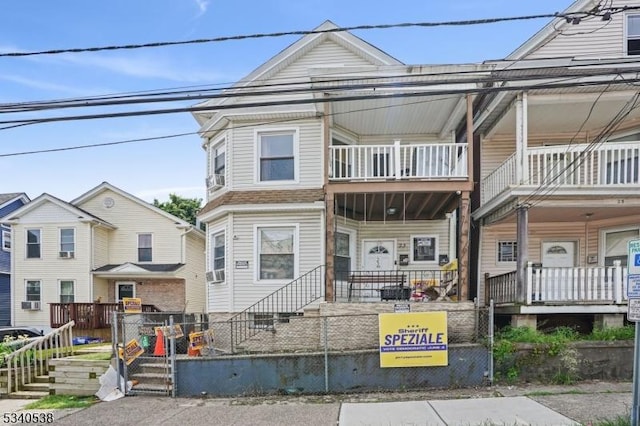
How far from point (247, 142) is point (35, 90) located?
489 centimetres

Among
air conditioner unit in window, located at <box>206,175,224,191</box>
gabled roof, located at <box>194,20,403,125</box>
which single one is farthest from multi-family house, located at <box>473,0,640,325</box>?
air conditioner unit in window, located at <box>206,175,224,191</box>

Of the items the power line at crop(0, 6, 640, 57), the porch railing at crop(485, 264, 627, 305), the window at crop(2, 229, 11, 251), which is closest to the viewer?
the power line at crop(0, 6, 640, 57)

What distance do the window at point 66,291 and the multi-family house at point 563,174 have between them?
1753 cm

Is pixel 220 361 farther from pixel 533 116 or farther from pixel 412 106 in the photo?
pixel 533 116

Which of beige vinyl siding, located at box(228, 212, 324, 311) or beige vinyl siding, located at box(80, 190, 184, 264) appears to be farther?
beige vinyl siding, located at box(80, 190, 184, 264)

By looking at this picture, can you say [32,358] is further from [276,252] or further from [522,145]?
[522,145]

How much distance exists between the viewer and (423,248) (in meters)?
12.0

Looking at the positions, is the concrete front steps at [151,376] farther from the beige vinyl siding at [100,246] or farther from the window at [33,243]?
the window at [33,243]

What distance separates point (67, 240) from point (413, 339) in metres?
17.6

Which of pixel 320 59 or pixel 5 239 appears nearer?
pixel 320 59

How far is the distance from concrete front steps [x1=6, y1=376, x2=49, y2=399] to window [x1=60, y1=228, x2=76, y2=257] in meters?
10.3

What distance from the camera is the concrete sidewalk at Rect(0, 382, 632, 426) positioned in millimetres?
6066

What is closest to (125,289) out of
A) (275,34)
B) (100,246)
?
(100,246)

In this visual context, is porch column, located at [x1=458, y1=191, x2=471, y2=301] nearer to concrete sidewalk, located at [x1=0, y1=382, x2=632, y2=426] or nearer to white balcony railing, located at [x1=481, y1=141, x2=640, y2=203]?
white balcony railing, located at [x1=481, y1=141, x2=640, y2=203]
